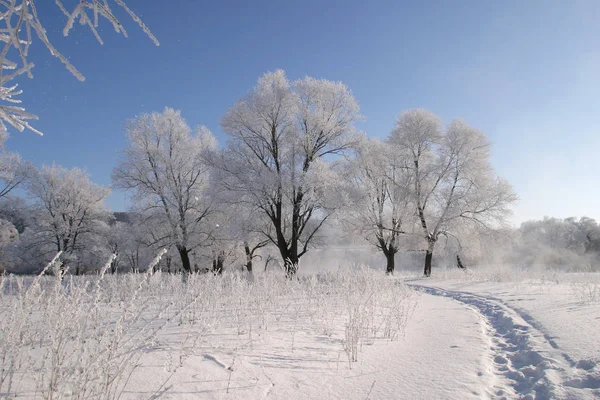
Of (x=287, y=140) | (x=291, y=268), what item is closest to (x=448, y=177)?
(x=287, y=140)

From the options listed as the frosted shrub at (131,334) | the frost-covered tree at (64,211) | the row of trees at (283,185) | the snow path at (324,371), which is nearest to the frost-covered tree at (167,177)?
the row of trees at (283,185)

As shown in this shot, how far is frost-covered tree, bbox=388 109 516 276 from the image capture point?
18.4 m

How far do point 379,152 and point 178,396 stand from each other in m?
19.2

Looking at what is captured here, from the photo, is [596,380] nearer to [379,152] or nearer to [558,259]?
[379,152]

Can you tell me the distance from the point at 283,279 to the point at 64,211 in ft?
70.1

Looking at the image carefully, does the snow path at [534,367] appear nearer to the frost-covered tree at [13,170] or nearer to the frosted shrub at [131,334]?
the frosted shrub at [131,334]

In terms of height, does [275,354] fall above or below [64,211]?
below

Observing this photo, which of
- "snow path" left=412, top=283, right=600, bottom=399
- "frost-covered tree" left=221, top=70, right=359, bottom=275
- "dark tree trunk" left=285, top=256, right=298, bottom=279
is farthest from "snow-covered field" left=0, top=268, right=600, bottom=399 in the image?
"frost-covered tree" left=221, top=70, right=359, bottom=275

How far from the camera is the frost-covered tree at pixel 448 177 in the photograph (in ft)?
60.5

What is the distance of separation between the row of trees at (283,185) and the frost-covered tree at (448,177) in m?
0.06

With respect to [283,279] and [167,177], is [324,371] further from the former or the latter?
[167,177]

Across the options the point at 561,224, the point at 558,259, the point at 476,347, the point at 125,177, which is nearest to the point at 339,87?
the point at 125,177

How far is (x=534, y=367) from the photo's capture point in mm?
3242

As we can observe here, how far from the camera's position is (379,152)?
66.5 feet
